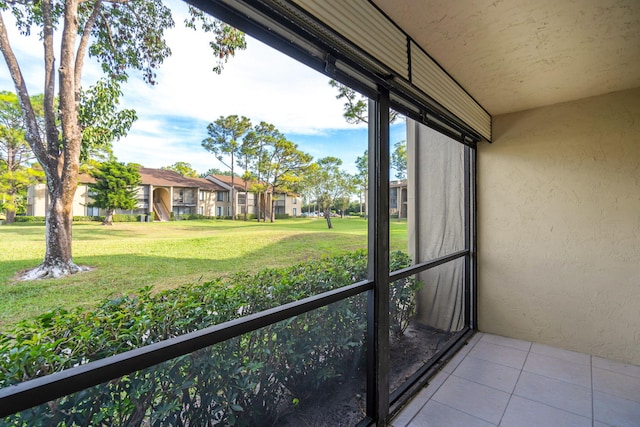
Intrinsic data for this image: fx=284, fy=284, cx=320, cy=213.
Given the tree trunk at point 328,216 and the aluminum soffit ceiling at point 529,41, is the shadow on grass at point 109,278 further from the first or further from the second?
the aluminum soffit ceiling at point 529,41

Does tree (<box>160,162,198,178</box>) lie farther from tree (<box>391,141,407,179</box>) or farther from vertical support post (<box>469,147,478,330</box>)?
vertical support post (<box>469,147,478,330</box>)

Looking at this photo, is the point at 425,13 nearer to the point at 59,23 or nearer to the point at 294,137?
the point at 294,137

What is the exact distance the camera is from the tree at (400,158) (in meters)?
2.57

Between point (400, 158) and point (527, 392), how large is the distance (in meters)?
2.15

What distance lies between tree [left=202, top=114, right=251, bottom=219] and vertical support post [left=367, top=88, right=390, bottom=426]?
0.80m

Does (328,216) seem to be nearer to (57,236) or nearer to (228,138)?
(228,138)

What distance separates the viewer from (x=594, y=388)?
218cm

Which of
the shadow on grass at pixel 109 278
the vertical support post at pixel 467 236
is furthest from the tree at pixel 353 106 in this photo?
the vertical support post at pixel 467 236

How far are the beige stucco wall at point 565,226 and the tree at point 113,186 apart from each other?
3.34 meters

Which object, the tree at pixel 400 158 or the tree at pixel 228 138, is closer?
the tree at pixel 228 138

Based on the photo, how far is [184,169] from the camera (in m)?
1.12

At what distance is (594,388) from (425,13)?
294 centimetres

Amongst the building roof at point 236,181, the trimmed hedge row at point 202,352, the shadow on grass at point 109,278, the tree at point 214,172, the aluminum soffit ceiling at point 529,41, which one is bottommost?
the trimmed hedge row at point 202,352

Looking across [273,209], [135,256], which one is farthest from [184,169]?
[273,209]
